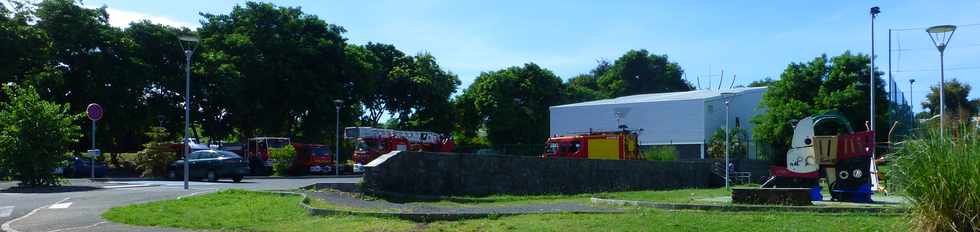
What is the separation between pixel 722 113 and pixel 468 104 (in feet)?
72.3

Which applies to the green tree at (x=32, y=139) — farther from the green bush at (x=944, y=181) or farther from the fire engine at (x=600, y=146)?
the green bush at (x=944, y=181)

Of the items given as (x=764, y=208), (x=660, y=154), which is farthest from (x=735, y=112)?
(x=764, y=208)

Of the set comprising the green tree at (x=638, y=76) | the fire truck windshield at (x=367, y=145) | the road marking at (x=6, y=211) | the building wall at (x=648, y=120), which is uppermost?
the green tree at (x=638, y=76)

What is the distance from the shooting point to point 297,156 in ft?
147

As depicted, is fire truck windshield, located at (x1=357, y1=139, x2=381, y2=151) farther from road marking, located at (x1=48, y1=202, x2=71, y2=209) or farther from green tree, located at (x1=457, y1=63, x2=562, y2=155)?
road marking, located at (x1=48, y1=202, x2=71, y2=209)

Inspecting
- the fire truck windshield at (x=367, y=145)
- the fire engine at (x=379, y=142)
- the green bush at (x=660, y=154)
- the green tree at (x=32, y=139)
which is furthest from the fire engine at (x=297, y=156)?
the green tree at (x=32, y=139)

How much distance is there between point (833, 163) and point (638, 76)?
240 feet

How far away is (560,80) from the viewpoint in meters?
75.0

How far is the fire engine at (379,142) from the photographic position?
44.6m

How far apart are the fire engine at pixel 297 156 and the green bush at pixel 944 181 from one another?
125 ft

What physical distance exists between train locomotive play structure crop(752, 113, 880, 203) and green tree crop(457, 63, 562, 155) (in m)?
48.2

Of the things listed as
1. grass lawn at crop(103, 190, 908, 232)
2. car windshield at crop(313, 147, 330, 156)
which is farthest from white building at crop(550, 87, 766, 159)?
grass lawn at crop(103, 190, 908, 232)

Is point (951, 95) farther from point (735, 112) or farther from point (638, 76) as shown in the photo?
point (638, 76)

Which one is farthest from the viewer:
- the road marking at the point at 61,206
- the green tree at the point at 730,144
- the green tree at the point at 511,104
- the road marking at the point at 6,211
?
the green tree at the point at 511,104
